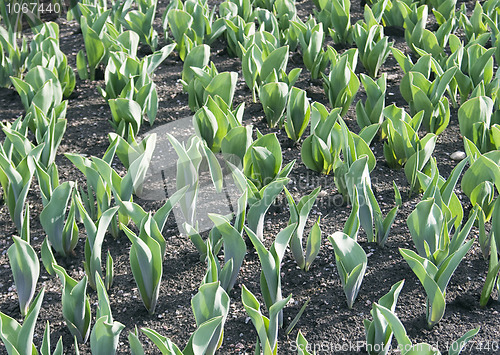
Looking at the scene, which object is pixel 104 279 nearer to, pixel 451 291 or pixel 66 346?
pixel 66 346

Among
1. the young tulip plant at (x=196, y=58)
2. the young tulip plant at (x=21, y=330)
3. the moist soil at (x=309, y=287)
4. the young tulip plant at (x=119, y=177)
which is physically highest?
the young tulip plant at (x=196, y=58)

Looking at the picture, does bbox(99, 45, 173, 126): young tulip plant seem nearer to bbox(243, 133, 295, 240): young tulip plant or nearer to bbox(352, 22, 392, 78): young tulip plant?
bbox(243, 133, 295, 240): young tulip plant

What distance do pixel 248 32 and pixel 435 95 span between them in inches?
44.3

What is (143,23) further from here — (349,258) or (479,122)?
(349,258)

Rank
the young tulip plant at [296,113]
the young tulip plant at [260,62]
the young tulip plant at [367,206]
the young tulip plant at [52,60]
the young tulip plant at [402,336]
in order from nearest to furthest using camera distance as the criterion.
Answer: the young tulip plant at [402,336]
the young tulip plant at [367,206]
the young tulip plant at [296,113]
the young tulip plant at [260,62]
the young tulip plant at [52,60]

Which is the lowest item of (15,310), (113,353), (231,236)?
(15,310)

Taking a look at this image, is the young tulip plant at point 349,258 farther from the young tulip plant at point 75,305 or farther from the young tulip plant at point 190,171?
the young tulip plant at point 75,305

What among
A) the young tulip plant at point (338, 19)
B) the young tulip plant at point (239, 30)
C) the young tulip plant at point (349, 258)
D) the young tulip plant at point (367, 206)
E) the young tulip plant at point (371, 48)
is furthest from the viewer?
the young tulip plant at point (338, 19)

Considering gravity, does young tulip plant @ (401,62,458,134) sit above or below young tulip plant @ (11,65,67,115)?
above

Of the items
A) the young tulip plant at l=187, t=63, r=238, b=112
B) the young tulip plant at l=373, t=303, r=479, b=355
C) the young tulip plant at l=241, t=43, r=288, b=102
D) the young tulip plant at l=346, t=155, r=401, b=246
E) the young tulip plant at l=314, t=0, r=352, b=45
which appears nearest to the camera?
the young tulip plant at l=373, t=303, r=479, b=355

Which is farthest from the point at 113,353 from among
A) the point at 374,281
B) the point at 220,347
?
the point at 374,281

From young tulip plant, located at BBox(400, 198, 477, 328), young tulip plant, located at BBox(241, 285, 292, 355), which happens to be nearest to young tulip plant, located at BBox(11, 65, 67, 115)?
young tulip plant, located at BBox(241, 285, 292, 355)

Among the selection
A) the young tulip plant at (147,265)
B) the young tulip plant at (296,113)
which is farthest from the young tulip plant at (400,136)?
the young tulip plant at (147,265)

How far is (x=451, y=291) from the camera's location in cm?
198
